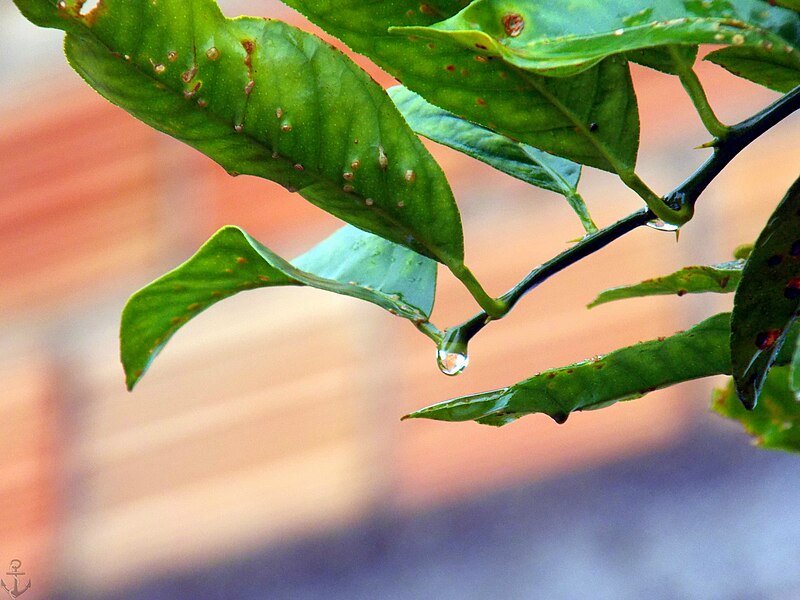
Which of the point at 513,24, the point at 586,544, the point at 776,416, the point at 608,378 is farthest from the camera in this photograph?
the point at 586,544

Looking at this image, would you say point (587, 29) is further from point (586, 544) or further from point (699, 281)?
point (586, 544)

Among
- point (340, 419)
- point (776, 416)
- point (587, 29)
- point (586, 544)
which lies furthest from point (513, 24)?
point (340, 419)

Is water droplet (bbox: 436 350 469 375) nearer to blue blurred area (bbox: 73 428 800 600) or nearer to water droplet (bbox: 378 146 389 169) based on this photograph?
water droplet (bbox: 378 146 389 169)

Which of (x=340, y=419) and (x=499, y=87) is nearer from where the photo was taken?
(x=499, y=87)

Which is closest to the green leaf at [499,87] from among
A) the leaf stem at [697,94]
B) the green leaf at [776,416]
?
the leaf stem at [697,94]

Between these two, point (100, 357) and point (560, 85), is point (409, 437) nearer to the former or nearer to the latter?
point (100, 357)

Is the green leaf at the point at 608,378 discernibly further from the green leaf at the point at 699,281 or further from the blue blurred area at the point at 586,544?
the blue blurred area at the point at 586,544
